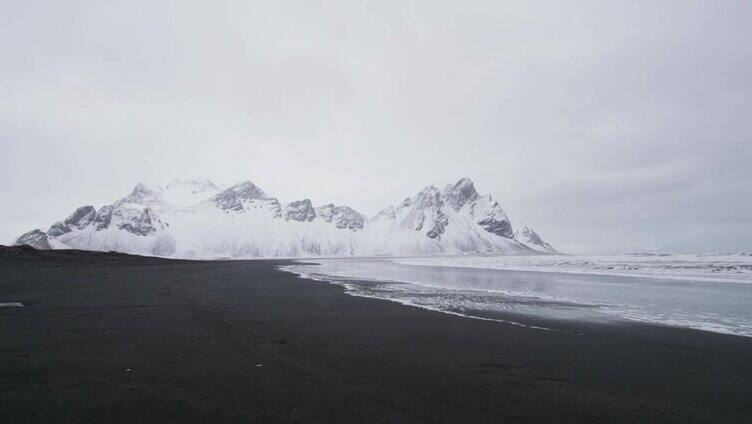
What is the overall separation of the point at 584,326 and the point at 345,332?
8.05m

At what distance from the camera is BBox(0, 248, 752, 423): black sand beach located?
→ 17.7ft

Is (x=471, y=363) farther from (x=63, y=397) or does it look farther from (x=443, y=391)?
(x=63, y=397)

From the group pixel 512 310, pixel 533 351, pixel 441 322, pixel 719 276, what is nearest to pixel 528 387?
pixel 533 351

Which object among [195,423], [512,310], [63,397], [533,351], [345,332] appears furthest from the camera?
[512,310]

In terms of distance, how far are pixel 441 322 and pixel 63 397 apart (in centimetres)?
1007

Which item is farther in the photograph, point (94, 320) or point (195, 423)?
point (94, 320)

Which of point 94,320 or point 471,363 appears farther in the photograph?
point 94,320

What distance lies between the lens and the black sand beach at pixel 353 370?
5395mm

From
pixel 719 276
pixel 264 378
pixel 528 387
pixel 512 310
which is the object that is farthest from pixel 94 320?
pixel 719 276

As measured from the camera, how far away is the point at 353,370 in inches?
288

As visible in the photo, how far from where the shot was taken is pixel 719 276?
35.8 meters

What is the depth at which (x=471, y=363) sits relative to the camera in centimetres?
810

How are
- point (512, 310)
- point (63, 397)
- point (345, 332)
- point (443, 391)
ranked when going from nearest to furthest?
1. point (63, 397)
2. point (443, 391)
3. point (345, 332)
4. point (512, 310)

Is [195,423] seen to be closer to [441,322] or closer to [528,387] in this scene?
[528,387]
